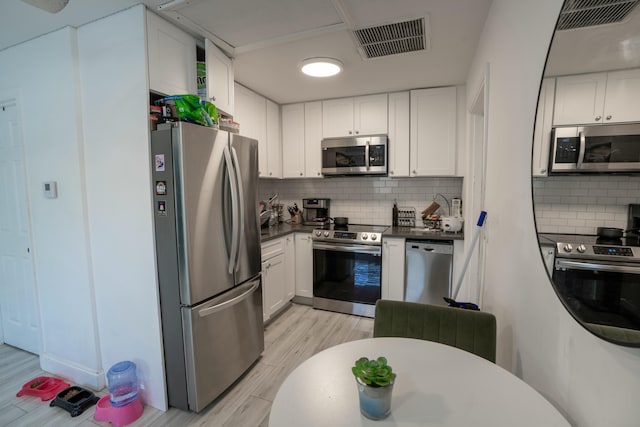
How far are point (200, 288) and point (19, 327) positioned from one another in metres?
2.17

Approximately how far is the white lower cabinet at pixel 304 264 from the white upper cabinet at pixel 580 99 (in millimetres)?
2749

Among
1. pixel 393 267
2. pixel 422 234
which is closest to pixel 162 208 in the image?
pixel 393 267

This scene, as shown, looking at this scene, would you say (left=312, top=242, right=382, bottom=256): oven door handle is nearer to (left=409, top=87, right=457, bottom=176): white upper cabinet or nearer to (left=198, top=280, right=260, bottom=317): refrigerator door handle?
(left=409, top=87, right=457, bottom=176): white upper cabinet

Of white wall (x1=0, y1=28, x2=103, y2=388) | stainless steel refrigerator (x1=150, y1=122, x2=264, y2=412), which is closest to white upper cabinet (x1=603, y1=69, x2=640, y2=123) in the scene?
stainless steel refrigerator (x1=150, y1=122, x2=264, y2=412)

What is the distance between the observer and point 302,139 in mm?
3713

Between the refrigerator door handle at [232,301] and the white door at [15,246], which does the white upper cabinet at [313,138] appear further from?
the white door at [15,246]

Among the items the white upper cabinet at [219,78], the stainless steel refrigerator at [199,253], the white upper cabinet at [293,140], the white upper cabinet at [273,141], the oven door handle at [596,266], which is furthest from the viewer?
the white upper cabinet at [293,140]

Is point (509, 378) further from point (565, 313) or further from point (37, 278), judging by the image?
point (37, 278)

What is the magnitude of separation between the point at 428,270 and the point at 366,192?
127 centimetres

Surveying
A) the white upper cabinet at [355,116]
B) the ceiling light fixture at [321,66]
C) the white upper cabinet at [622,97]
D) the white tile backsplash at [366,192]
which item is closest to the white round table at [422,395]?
the white upper cabinet at [622,97]

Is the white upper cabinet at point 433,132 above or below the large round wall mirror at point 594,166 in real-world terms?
above

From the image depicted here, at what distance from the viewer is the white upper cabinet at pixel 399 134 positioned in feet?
10.8

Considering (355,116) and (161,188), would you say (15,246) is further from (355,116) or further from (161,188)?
(355,116)

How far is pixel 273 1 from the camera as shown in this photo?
1.69 meters
